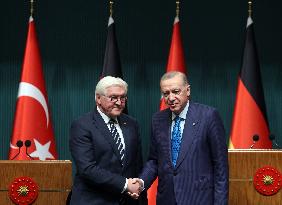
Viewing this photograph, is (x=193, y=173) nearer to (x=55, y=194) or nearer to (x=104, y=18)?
(x=55, y=194)

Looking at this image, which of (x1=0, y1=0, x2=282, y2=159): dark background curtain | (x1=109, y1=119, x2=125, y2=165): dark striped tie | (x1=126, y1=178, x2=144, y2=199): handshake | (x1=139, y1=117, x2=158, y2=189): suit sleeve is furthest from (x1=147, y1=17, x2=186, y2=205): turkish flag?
(x1=126, y1=178, x2=144, y2=199): handshake

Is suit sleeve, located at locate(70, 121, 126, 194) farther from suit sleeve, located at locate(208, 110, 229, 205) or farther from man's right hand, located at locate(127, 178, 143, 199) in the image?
suit sleeve, located at locate(208, 110, 229, 205)

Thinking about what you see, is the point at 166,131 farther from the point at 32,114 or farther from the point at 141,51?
the point at 141,51

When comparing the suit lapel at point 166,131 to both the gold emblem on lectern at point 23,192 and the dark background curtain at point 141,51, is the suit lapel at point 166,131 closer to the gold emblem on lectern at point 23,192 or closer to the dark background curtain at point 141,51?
the gold emblem on lectern at point 23,192

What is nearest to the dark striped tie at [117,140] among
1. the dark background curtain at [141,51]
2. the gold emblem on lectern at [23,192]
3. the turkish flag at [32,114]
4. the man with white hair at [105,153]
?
the man with white hair at [105,153]

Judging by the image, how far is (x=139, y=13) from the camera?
275 inches

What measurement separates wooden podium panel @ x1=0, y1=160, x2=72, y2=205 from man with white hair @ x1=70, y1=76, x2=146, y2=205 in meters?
0.59

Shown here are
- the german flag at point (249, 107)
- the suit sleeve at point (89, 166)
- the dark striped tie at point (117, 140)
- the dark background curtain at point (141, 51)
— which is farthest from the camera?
the dark background curtain at point (141, 51)

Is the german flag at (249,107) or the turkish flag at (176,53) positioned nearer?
the german flag at (249,107)

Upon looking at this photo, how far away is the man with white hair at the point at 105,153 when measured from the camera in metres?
3.40

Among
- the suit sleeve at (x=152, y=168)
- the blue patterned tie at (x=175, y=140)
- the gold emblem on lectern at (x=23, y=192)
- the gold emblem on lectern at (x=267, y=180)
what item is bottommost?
the gold emblem on lectern at (x=23, y=192)

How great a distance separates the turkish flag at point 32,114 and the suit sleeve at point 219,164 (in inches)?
112

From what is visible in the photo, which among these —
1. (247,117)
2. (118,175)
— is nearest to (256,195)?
(118,175)

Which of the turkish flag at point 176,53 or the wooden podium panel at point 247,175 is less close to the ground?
the turkish flag at point 176,53
